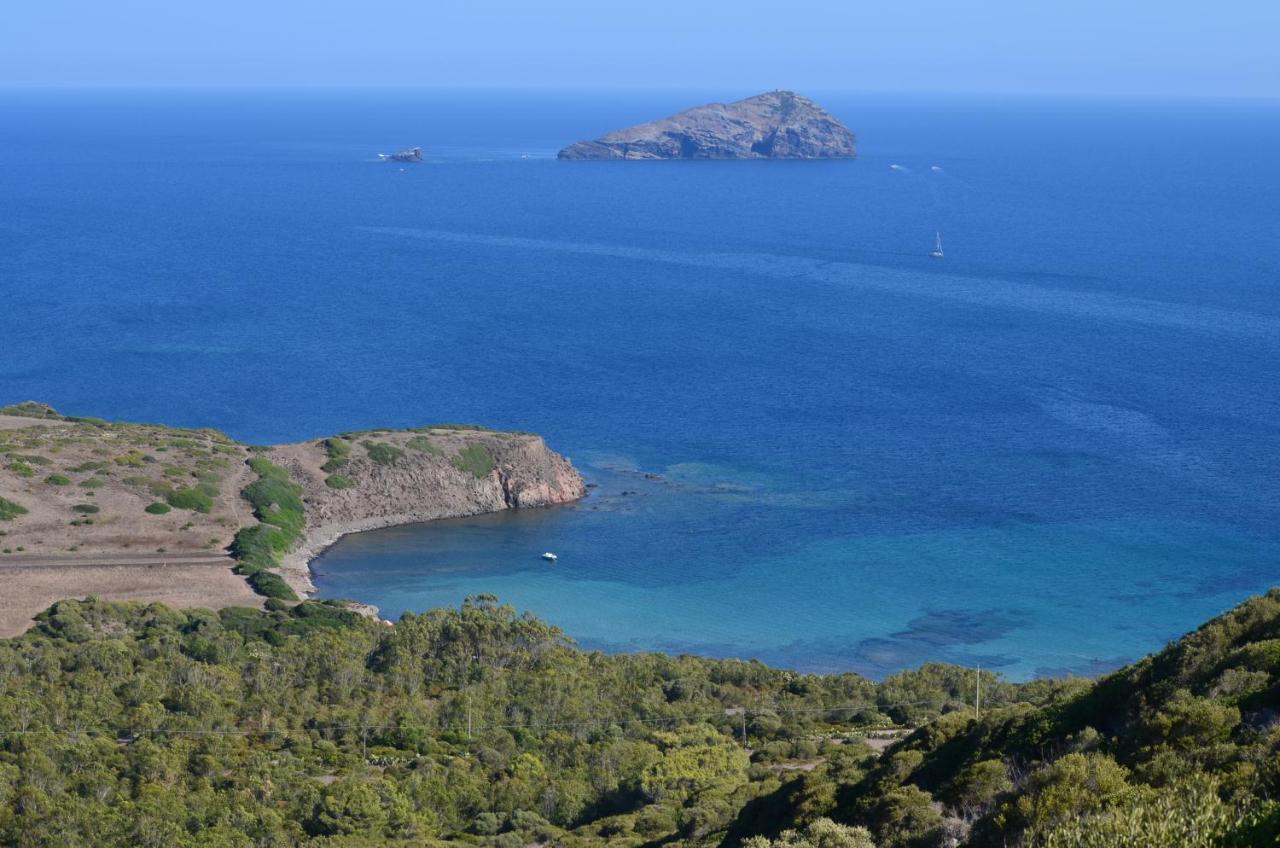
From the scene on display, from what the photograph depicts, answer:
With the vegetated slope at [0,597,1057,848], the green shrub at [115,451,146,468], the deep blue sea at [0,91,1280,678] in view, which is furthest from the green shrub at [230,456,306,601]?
the vegetated slope at [0,597,1057,848]

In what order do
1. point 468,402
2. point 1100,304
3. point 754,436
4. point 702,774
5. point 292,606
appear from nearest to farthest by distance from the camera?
point 702,774
point 292,606
point 754,436
point 468,402
point 1100,304

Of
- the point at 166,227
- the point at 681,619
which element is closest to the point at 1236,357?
the point at 681,619

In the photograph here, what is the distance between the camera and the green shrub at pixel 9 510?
69.1 m

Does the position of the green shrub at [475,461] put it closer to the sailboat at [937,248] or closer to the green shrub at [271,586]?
the green shrub at [271,586]

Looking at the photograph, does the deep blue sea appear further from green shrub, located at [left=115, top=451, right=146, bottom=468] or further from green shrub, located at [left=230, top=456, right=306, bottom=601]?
green shrub, located at [left=115, top=451, right=146, bottom=468]

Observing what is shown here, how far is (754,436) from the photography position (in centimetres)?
9106

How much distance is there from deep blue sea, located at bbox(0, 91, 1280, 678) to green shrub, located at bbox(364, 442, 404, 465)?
499 cm

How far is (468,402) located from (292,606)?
38377 millimetres

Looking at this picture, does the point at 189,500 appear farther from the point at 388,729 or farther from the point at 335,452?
the point at 388,729

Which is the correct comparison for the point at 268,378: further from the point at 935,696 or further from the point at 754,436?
the point at 935,696

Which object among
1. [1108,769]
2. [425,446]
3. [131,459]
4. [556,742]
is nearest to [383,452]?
[425,446]

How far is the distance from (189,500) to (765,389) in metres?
41.6

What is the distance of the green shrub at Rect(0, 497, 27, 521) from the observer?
69125 millimetres

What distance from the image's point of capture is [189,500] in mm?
73750
